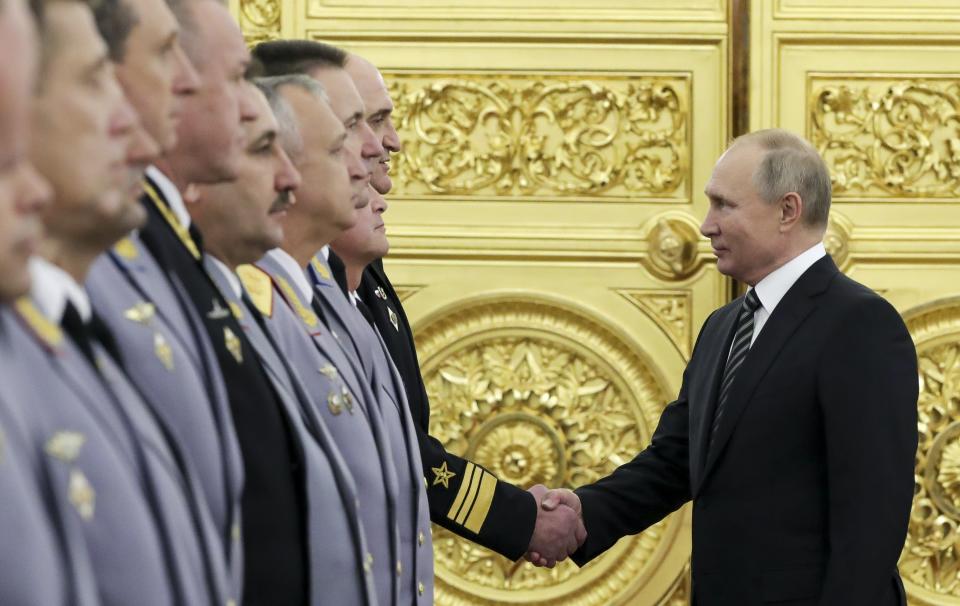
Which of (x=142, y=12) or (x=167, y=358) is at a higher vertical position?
(x=142, y=12)

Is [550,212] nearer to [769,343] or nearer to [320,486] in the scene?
[769,343]

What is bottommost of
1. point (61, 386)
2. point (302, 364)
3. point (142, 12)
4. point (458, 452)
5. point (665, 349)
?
point (458, 452)

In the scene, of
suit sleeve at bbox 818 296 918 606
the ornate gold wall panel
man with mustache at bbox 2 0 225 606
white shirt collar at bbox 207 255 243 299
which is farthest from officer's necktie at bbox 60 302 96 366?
the ornate gold wall panel

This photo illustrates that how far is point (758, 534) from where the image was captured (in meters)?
2.46

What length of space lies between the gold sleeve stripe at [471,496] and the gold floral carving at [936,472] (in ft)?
3.97

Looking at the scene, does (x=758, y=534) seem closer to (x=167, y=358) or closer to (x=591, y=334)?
(x=591, y=334)

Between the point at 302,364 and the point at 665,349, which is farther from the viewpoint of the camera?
the point at 665,349

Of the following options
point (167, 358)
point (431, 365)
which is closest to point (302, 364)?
point (167, 358)

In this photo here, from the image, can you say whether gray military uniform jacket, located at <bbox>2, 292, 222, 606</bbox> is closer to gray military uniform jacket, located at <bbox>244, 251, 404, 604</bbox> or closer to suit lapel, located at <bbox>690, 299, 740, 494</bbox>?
gray military uniform jacket, located at <bbox>244, 251, 404, 604</bbox>

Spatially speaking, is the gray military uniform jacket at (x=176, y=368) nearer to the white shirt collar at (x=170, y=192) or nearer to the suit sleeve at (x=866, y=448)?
the white shirt collar at (x=170, y=192)

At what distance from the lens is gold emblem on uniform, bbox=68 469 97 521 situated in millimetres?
1005

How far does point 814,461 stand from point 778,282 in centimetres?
33

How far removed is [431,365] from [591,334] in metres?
0.38

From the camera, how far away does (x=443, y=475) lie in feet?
8.94
